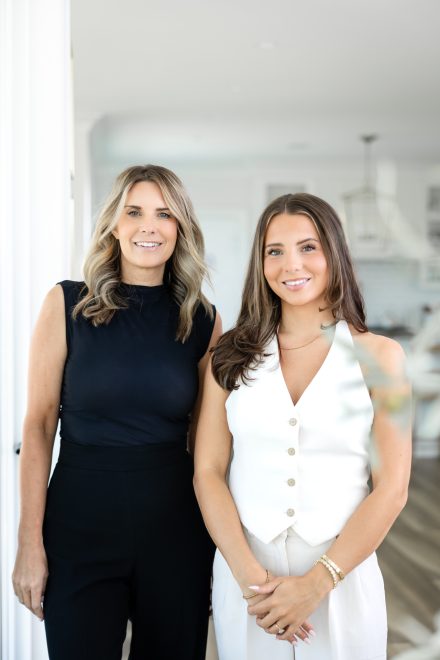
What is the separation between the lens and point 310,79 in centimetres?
499

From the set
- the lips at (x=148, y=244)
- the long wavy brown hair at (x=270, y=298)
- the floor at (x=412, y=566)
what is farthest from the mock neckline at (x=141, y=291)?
the floor at (x=412, y=566)

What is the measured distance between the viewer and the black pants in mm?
1587

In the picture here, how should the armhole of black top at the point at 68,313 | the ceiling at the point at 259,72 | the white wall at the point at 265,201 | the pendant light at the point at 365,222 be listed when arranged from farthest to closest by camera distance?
the white wall at the point at 265,201
the pendant light at the point at 365,222
the ceiling at the point at 259,72
the armhole of black top at the point at 68,313

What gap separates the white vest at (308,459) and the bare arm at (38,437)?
18.5 inches

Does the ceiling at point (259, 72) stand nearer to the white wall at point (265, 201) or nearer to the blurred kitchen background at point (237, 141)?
the blurred kitchen background at point (237, 141)

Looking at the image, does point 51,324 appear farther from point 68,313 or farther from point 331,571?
point 331,571

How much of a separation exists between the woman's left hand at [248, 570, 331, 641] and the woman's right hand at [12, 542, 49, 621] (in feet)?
1.59

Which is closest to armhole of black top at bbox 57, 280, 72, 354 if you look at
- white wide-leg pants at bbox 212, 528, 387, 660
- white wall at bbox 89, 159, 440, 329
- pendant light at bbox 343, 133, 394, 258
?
white wide-leg pants at bbox 212, 528, 387, 660

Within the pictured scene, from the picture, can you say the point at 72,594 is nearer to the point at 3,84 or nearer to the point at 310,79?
the point at 3,84

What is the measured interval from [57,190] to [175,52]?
9.27ft

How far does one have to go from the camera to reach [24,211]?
183 cm

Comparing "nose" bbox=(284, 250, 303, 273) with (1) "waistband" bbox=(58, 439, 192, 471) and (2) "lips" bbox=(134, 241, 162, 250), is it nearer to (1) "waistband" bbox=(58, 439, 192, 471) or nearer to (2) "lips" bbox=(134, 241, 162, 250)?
(2) "lips" bbox=(134, 241, 162, 250)

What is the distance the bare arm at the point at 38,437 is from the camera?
160 cm

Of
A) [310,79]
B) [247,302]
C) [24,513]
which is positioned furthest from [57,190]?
[310,79]
